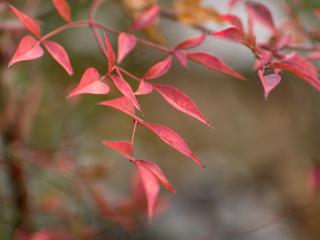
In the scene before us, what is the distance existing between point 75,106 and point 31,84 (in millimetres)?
91

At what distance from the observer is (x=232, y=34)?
0.50m

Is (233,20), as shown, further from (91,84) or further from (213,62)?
(91,84)

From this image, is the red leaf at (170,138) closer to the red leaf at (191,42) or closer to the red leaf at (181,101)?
the red leaf at (181,101)

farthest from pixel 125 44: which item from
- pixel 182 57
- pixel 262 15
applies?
pixel 262 15

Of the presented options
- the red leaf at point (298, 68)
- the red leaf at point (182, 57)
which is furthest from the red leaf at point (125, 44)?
the red leaf at point (298, 68)

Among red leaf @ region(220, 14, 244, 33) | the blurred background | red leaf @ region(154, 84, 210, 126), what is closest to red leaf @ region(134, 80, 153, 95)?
red leaf @ region(154, 84, 210, 126)

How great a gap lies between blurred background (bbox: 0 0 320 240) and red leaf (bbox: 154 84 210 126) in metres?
0.30

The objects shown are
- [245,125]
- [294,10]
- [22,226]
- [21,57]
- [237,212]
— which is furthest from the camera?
[245,125]

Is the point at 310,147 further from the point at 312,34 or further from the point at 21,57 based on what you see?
the point at 21,57

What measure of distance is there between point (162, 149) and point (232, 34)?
1555 millimetres

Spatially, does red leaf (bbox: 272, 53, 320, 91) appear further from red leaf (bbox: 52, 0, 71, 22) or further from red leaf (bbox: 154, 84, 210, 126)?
red leaf (bbox: 52, 0, 71, 22)

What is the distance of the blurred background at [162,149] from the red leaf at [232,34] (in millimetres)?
281

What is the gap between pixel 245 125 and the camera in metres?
2.08

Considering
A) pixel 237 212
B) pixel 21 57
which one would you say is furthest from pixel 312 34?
pixel 237 212
